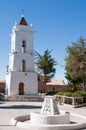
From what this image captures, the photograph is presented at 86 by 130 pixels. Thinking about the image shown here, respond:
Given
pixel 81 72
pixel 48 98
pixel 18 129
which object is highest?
pixel 81 72

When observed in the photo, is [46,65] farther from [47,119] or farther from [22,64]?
[47,119]

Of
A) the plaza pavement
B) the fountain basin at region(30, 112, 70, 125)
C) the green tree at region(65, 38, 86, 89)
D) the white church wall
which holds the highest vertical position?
the green tree at region(65, 38, 86, 89)

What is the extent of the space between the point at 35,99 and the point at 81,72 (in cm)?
743

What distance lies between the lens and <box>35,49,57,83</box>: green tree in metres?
53.3

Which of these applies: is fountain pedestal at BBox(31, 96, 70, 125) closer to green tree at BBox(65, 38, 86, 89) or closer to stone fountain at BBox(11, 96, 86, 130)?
stone fountain at BBox(11, 96, 86, 130)

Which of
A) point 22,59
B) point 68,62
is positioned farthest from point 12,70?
point 68,62

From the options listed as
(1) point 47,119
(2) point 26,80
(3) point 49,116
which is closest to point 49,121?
(1) point 47,119

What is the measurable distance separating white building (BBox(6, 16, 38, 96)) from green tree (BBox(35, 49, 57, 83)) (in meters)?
11.3

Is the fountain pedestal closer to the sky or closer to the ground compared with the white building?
closer to the ground

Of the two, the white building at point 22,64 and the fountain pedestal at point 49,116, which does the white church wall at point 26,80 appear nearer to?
the white building at point 22,64

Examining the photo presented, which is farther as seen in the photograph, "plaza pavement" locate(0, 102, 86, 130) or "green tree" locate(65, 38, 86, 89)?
"green tree" locate(65, 38, 86, 89)

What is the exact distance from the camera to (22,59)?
4128cm

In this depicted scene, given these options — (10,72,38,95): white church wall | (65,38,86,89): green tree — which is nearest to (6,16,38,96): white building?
(10,72,38,95): white church wall

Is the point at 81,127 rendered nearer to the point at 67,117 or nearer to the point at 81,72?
the point at 67,117
